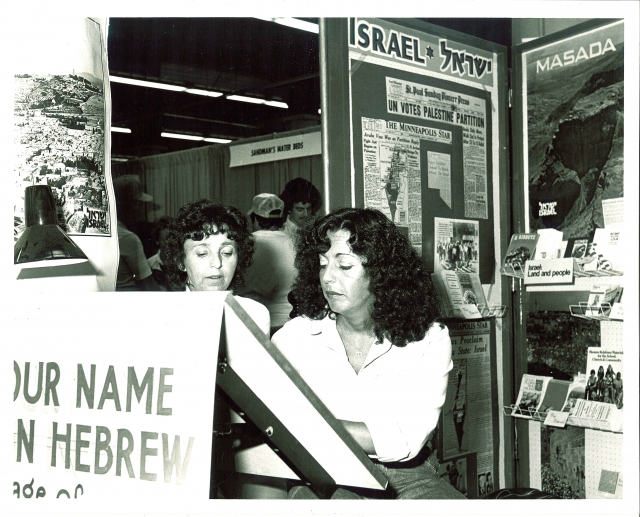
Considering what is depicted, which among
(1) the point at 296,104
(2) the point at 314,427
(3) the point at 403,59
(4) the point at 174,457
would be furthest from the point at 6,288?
(1) the point at 296,104

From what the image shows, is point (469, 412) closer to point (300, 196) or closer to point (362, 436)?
point (300, 196)

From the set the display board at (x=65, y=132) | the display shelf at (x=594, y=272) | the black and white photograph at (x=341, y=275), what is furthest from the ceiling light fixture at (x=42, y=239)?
the display shelf at (x=594, y=272)

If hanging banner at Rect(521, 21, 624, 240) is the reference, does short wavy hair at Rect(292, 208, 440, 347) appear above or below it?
below

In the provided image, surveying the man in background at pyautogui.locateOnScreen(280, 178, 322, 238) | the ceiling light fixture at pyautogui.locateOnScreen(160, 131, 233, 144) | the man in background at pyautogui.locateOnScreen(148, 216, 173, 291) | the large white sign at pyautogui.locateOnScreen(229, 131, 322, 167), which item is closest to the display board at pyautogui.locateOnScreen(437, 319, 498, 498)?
the man in background at pyautogui.locateOnScreen(280, 178, 322, 238)

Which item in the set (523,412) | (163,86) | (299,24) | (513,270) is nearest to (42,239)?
(513,270)

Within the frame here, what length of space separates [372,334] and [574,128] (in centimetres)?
172

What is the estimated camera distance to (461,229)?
3422mm

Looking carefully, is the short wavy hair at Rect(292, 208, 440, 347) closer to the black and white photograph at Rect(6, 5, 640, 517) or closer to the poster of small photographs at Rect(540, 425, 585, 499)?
the black and white photograph at Rect(6, 5, 640, 517)

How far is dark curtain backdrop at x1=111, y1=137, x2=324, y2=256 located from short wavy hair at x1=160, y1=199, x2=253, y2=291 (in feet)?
11.6

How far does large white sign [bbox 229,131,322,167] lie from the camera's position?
5.75 metres

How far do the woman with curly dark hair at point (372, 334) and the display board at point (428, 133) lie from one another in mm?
704

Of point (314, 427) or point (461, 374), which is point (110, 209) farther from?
point (461, 374)

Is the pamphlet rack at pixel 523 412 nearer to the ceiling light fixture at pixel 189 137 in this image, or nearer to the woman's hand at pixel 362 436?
the woman's hand at pixel 362 436
